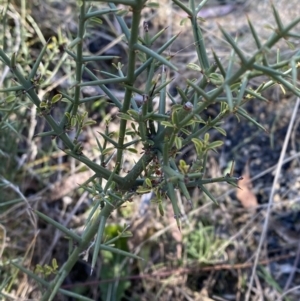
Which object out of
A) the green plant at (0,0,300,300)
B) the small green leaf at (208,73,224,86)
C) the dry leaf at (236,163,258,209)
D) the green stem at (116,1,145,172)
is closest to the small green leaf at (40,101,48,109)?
the green plant at (0,0,300,300)

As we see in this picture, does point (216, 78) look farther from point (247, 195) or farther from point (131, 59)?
point (247, 195)

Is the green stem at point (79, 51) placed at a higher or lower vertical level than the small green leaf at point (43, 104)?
higher

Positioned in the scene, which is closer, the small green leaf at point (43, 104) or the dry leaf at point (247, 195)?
→ the small green leaf at point (43, 104)

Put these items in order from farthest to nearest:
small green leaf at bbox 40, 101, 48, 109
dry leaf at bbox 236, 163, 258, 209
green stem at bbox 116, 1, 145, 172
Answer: dry leaf at bbox 236, 163, 258, 209, small green leaf at bbox 40, 101, 48, 109, green stem at bbox 116, 1, 145, 172

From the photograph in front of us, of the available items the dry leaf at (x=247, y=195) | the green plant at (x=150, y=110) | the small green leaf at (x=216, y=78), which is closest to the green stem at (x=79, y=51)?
the green plant at (x=150, y=110)

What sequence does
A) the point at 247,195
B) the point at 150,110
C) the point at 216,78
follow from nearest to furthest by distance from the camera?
the point at 216,78 < the point at 150,110 < the point at 247,195

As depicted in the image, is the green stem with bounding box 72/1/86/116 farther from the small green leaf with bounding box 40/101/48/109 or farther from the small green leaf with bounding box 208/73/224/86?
Result: the small green leaf with bounding box 208/73/224/86

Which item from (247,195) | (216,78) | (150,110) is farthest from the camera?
(247,195)

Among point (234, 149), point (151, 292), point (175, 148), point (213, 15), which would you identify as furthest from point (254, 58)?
point (213, 15)

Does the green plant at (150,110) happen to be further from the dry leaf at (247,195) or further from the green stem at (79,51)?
the dry leaf at (247,195)

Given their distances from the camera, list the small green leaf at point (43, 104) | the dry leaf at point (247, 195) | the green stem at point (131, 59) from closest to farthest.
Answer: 1. the green stem at point (131, 59)
2. the small green leaf at point (43, 104)
3. the dry leaf at point (247, 195)

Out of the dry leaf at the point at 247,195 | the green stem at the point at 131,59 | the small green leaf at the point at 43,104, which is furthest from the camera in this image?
the dry leaf at the point at 247,195

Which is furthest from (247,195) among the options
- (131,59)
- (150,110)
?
(131,59)
